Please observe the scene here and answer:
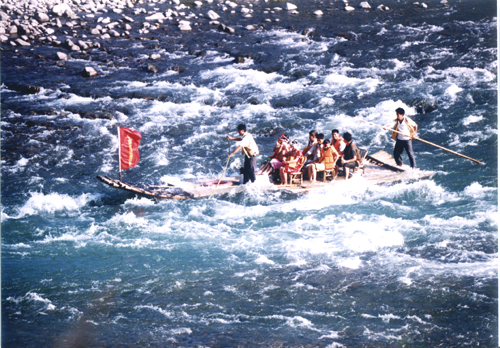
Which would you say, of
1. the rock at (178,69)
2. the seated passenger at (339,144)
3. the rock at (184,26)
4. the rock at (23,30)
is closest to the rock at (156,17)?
the rock at (184,26)

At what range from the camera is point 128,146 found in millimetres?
12648

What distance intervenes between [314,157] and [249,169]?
62.6 inches

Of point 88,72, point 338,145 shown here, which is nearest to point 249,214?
point 338,145

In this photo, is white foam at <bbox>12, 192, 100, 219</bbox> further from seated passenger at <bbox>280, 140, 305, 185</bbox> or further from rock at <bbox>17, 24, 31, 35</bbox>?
rock at <bbox>17, 24, 31, 35</bbox>

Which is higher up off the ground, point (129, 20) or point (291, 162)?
point (129, 20)

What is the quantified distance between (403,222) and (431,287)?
2.58 m

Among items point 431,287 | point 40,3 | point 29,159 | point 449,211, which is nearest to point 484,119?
point 449,211

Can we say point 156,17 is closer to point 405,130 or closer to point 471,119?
point 471,119

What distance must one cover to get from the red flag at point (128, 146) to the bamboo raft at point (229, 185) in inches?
19.0

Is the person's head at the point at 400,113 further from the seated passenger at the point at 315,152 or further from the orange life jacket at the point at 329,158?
the seated passenger at the point at 315,152

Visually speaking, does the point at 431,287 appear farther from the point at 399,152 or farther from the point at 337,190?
the point at 399,152

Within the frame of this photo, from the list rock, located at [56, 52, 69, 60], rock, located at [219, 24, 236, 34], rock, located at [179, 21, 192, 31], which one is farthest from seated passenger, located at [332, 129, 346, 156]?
rock, located at [179, 21, 192, 31]

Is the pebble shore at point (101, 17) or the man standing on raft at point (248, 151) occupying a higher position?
the pebble shore at point (101, 17)

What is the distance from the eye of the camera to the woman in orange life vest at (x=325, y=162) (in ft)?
43.8
